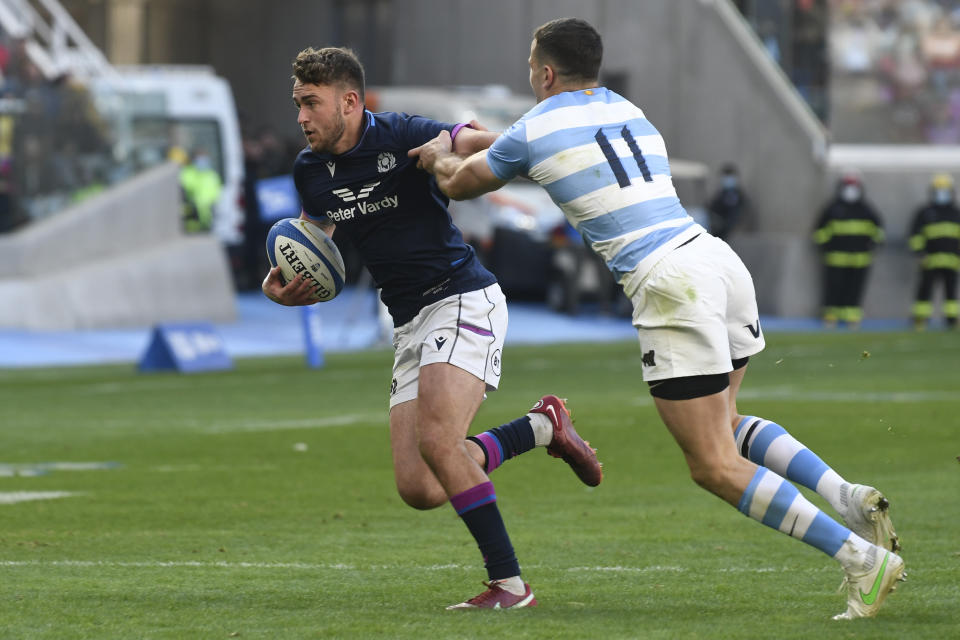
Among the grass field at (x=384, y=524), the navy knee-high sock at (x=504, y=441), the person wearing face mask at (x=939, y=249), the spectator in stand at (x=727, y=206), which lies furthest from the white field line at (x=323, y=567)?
the spectator in stand at (x=727, y=206)

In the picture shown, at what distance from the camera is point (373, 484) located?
35.7ft

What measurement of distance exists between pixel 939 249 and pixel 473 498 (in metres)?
22.7

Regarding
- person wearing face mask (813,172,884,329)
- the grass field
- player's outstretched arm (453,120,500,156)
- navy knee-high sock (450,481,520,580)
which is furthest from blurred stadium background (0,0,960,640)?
player's outstretched arm (453,120,500,156)

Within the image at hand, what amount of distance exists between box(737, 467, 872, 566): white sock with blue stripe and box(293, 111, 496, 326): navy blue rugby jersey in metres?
1.45

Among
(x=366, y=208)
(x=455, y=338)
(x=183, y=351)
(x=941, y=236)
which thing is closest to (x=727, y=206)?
(x=941, y=236)

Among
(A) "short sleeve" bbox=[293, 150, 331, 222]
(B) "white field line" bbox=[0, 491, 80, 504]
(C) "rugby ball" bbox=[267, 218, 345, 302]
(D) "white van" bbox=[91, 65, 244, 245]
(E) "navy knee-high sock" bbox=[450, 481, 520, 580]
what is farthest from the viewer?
(D) "white van" bbox=[91, 65, 244, 245]

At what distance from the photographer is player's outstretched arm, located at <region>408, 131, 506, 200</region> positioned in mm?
6176

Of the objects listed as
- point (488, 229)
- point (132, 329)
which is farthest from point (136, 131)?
point (488, 229)

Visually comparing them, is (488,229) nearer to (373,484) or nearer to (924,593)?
(373,484)

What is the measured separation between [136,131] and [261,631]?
22.3 meters

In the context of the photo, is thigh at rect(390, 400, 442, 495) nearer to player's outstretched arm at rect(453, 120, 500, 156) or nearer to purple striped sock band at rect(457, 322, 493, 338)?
purple striped sock band at rect(457, 322, 493, 338)

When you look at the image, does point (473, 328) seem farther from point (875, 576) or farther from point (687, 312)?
point (875, 576)

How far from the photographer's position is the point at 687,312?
5949mm

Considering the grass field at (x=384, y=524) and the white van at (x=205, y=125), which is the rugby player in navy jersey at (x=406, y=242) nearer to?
the grass field at (x=384, y=524)
